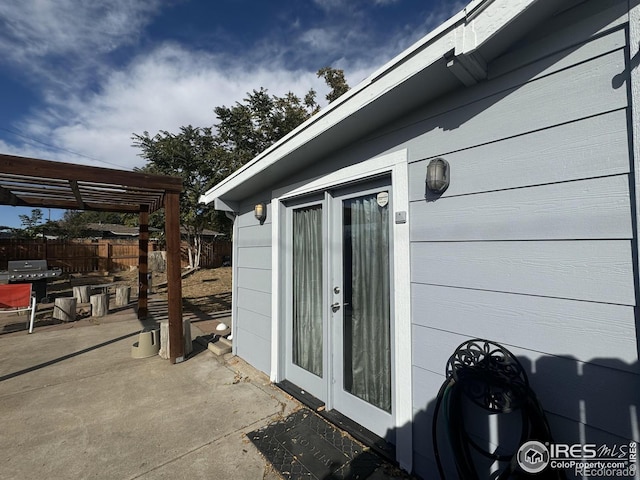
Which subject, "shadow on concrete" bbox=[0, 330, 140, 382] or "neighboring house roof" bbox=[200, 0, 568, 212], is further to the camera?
"shadow on concrete" bbox=[0, 330, 140, 382]

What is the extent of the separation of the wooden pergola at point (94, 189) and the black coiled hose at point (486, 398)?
336 cm

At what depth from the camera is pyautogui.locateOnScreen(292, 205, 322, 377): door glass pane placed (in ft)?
8.91

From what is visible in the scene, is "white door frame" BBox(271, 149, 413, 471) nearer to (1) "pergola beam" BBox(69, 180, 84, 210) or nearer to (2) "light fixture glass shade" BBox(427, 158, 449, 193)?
(2) "light fixture glass shade" BBox(427, 158, 449, 193)

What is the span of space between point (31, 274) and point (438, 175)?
32.3 ft

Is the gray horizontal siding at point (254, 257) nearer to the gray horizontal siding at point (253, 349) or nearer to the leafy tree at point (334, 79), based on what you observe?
the gray horizontal siding at point (253, 349)

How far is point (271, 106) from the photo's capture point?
11.8m

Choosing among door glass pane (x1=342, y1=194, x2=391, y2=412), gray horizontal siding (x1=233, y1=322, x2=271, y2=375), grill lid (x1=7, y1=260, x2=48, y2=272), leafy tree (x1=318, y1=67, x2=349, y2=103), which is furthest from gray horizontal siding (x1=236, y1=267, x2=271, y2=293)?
leafy tree (x1=318, y1=67, x2=349, y2=103)

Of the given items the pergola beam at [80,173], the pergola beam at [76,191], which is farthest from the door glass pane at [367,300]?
the pergola beam at [76,191]

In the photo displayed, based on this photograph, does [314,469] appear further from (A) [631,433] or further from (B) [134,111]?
(B) [134,111]

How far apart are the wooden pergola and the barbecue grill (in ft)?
11.6

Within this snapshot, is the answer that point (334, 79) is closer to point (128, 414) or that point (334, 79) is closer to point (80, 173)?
point (80, 173)

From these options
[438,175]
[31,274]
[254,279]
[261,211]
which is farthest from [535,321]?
[31,274]

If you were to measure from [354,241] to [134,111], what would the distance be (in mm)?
13177

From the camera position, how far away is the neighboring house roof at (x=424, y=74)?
1305mm
